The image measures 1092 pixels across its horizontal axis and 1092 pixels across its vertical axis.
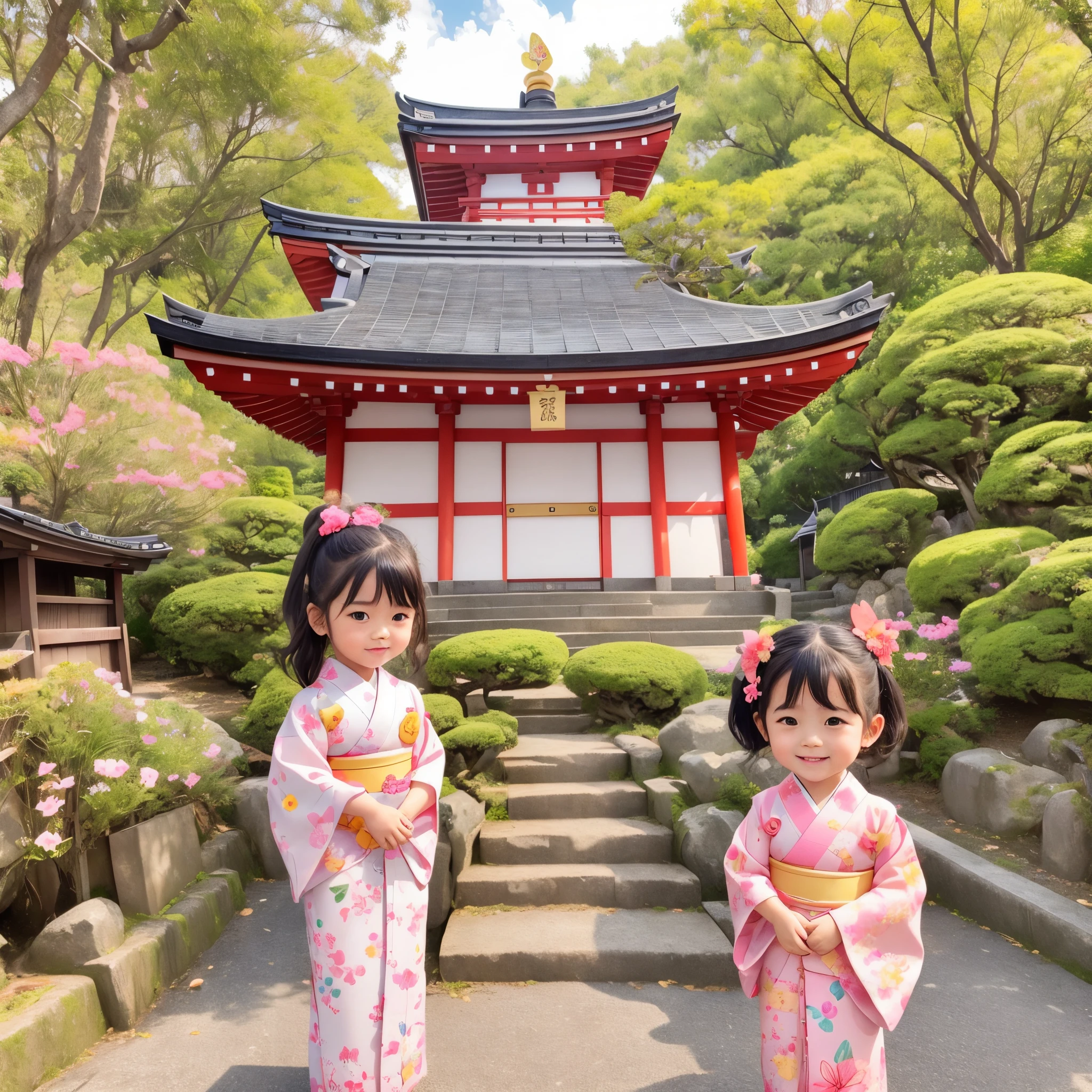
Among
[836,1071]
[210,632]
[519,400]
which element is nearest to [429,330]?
[519,400]

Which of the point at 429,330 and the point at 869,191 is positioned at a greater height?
the point at 869,191

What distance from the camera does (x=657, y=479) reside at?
9984 mm

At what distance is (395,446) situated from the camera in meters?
10.0

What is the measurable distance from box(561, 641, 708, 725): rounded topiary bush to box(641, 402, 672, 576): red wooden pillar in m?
4.11

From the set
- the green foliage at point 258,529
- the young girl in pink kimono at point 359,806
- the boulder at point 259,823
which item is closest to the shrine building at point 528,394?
the green foliage at point 258,529

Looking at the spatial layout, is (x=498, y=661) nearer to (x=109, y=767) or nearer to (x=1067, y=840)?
(x=109, y=767)

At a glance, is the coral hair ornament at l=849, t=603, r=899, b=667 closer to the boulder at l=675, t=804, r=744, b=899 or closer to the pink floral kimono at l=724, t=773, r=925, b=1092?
the pink floral kimono at l=724, t=773, r=925, b=1092

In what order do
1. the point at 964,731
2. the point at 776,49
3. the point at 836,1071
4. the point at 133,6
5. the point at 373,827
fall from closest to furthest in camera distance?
the point at 836,1071
the point at 373,827
the point at 964,731
the point at 133,6
the point at 776,49

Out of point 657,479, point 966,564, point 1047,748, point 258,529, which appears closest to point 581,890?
point 1047,748

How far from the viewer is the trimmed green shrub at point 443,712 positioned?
15.1 ft

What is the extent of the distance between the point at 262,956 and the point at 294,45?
1891 centimetres

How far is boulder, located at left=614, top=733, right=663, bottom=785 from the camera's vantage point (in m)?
4.99

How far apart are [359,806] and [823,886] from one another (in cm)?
131

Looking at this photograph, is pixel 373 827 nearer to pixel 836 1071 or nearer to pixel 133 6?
pixel 836 1071
